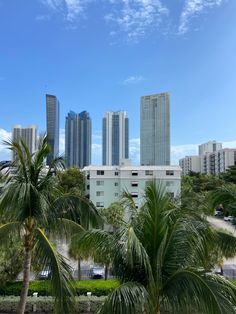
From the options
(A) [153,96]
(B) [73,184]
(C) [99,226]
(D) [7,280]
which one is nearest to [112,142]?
(A) [153,96]

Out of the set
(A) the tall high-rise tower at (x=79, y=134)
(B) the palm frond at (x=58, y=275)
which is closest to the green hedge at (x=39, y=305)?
(B) the palm frond at (x=58, y=275)

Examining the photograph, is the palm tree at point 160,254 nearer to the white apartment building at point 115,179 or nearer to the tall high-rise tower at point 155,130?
the white apartment building at point 115,179

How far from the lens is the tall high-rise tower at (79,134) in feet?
424

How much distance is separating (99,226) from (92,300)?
11473 millimetres

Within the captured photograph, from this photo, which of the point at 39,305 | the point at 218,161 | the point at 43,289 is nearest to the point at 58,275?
the point at 39,305

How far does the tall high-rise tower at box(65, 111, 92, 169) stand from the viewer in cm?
12925

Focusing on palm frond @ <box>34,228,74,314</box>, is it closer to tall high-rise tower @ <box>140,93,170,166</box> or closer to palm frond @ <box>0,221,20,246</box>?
palm frond @ <box>0,221,20,246</box>

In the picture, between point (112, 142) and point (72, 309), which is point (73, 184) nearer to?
point (72, 309)

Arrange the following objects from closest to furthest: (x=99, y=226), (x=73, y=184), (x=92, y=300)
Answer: (x=99, y=226) → (x=92, y=300) → (x=73, y=184)

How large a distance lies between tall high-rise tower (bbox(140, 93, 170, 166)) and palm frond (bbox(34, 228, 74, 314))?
336 feet

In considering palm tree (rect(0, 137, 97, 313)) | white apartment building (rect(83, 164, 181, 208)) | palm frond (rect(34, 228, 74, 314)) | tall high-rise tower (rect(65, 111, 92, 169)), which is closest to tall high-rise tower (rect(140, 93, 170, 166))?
tall high-rise tower (rect(65, 111, 92, 169))

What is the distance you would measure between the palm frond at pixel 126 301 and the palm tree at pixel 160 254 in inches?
0.9

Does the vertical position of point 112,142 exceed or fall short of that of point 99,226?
it exceeds it

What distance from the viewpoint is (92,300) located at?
2025 centimetres
